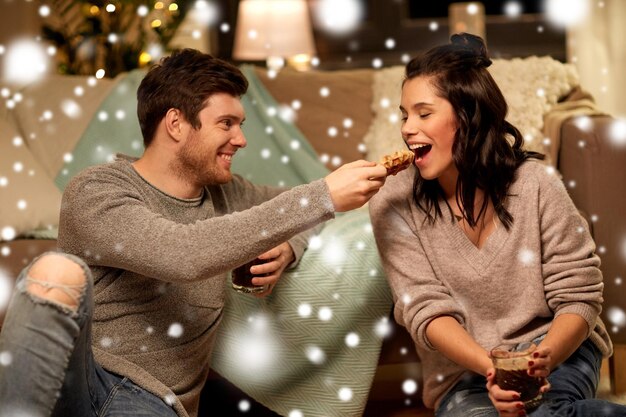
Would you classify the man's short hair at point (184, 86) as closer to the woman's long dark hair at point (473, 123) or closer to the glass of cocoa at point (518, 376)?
the woman's long dark hair at point (473, 123)

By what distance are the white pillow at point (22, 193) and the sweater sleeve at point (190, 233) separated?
908mm

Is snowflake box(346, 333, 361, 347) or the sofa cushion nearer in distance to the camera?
snowflake box(346, 333, 361, 347)

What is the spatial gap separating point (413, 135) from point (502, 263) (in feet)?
0.93

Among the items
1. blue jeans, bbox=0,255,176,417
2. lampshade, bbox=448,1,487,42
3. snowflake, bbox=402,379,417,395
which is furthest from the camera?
lampshade, bbox=448,1,487,42

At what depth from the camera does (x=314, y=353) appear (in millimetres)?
1846

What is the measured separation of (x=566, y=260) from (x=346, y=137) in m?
1.22

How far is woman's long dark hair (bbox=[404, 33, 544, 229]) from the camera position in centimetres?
153

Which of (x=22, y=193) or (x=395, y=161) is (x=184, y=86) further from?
(x=22, y=193)

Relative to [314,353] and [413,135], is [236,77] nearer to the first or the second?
[413,135]

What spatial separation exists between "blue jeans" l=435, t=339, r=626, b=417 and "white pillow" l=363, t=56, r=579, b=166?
3.29 ft

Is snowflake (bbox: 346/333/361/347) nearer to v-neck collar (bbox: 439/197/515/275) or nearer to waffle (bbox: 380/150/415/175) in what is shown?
v-neck collar (bbox: 439/197/515/275)

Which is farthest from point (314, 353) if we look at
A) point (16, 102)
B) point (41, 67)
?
point (41, 67)

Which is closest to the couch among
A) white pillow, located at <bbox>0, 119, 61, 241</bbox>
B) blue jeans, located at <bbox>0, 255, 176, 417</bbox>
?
white pillow, located at <bbox>0, 119, 61, 241</bbox>

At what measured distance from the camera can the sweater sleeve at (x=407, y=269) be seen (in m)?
1.49
